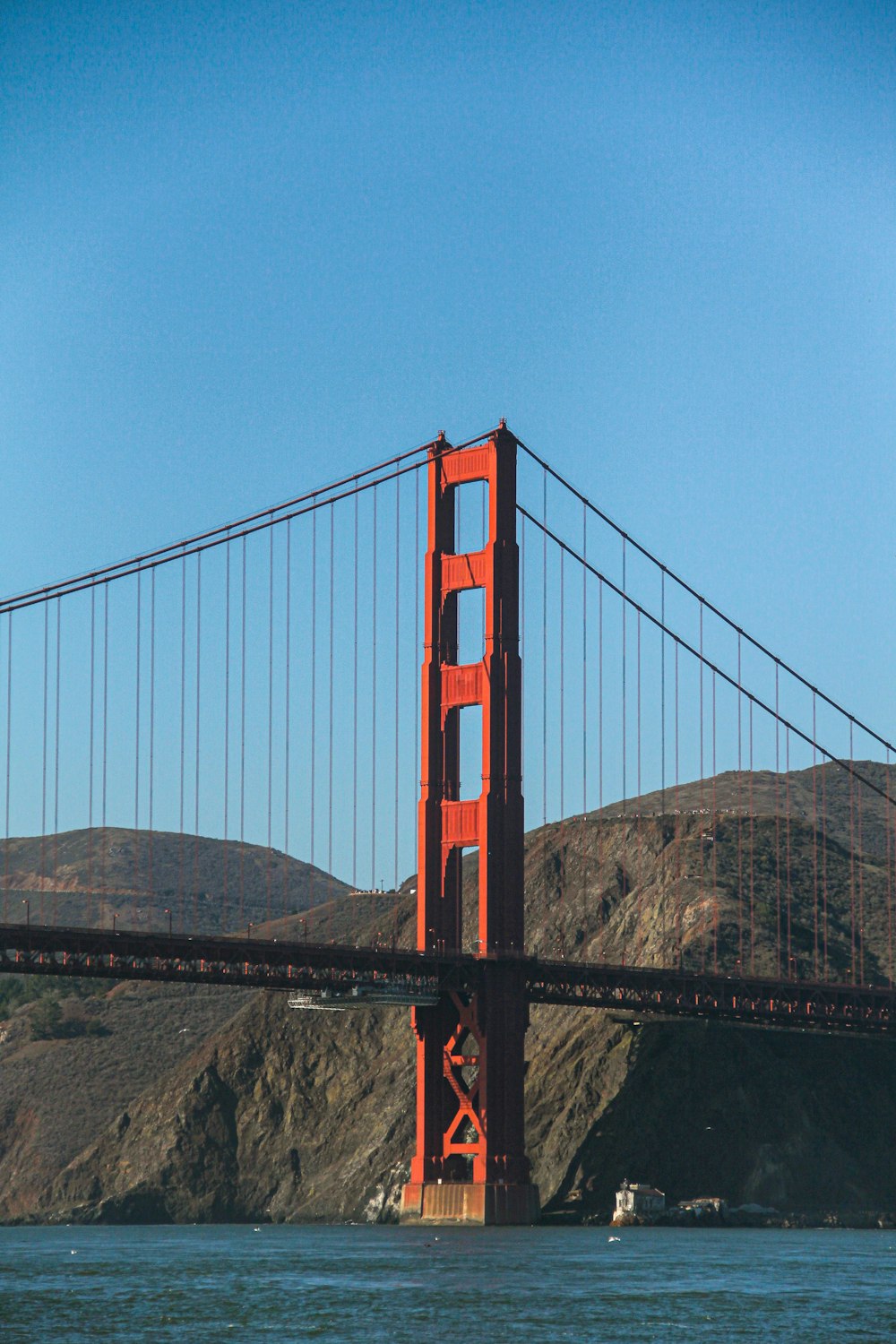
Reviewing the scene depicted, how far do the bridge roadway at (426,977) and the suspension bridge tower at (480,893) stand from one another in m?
1.98

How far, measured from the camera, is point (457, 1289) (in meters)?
66.6

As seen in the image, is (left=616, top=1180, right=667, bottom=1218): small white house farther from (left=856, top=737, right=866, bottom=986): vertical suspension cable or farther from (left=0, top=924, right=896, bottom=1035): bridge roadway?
(left=856, top=737, right=866, bottom=986): vertical suspension cable

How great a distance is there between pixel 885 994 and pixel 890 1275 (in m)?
39.8

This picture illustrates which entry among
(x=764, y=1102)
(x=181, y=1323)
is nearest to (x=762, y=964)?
(x=764, y=1102)

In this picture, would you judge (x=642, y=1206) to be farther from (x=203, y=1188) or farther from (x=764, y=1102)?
(x=203, y=1188)

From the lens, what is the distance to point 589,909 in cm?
14150

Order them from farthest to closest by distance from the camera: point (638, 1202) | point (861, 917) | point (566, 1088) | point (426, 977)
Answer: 1. point (861, 917)
2. point (566, 1088)
3. point (638, 1202)
4. point (426, 977)

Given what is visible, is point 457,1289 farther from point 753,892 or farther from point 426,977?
point 753,892

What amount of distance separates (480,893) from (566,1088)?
2124 centimetres

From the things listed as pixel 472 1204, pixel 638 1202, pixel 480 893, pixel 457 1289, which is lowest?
pixel 638 1202

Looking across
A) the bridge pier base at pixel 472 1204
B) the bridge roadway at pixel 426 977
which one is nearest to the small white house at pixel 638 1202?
the bridge pier base at pixel 472 1204

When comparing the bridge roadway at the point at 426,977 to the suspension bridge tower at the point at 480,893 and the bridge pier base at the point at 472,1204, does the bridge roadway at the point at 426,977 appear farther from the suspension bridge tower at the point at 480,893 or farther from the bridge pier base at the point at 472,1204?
the bridge pier base at the point at 472,1204

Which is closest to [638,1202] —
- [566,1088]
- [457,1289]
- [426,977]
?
[566,1088]

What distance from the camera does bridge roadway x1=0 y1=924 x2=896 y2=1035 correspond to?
306 feet
